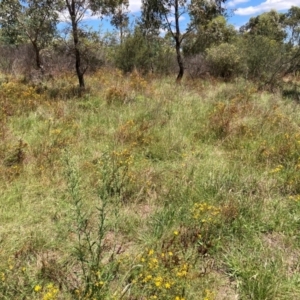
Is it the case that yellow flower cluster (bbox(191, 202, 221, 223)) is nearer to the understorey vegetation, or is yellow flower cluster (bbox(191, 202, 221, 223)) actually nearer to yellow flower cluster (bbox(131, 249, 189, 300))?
the understorey vegetation

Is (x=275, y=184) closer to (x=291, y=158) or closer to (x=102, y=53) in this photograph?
(x=291, y=158)

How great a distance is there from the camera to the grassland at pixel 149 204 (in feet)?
7.08

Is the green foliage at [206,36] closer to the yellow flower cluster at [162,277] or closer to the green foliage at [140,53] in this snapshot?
the green foliage at [140,53]

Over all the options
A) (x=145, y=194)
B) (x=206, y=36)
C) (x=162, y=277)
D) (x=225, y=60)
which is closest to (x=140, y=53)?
(x=206, y=36)

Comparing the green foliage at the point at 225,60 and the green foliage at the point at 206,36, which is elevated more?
the green foliage at the point at 206,36

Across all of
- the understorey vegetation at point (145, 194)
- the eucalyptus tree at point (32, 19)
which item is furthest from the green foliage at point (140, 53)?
the understorey vegetation at point (145, 194)

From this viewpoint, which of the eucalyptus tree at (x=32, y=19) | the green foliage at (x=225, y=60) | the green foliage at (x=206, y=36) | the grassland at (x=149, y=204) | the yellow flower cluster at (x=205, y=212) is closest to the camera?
the grassland at (x=149, y=204)

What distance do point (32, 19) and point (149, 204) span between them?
8757 mm

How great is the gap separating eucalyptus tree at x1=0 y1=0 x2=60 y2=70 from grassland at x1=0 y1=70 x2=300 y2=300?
4250 millimetres

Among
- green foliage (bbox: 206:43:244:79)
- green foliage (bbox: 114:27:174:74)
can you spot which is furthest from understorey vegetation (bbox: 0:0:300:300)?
green foliage (bbox: 206:43:244:79)

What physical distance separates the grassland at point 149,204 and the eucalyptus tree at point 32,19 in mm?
4250

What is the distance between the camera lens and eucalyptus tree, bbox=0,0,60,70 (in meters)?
8.77

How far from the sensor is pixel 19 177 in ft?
11.4

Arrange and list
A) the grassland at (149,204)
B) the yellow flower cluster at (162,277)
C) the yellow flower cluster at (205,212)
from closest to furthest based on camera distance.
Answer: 1. the yellow flower cluster at (162,277)
2. the grassland at (149,204)
3. the yellow flower cluster at (205,212)
